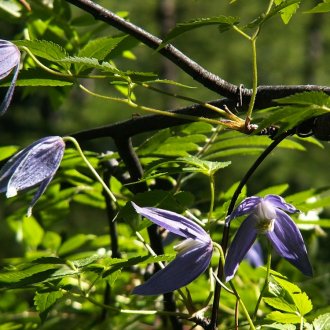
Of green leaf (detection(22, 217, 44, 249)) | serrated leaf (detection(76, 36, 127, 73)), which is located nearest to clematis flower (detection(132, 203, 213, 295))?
serrated leaf (detection(76, 36, 127, 73))

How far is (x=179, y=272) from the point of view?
0.57 meters

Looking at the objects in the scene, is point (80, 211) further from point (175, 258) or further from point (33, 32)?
point (175, 258)

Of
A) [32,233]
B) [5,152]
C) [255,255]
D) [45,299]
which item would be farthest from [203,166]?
[32,233]

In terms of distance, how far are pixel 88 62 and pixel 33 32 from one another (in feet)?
1.56

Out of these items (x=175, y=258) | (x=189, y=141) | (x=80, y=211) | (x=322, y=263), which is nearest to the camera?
(x=175, y=258)

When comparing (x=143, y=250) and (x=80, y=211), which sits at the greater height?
(x=143, y=250)

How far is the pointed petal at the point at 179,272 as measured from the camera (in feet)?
1.84

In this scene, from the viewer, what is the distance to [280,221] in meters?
0.62

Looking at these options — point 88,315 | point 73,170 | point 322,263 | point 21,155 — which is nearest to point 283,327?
point 21,155

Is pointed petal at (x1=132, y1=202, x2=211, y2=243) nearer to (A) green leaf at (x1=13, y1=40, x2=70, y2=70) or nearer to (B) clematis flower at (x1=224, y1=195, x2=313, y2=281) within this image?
(B) clematis flower at (x1=224, y1=195, x2=313, y2=281)

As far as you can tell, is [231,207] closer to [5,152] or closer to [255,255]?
[5,152]

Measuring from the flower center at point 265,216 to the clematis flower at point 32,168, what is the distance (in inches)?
6.6

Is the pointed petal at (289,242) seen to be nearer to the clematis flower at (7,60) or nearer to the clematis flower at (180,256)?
the clematis flower at (180,256)

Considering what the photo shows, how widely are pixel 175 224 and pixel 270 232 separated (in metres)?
0.08
